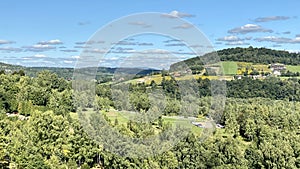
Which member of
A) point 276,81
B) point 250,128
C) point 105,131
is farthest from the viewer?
point 276,81

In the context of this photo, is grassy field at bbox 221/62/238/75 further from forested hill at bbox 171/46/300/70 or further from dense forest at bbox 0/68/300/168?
dense forest at bbox 0/68/300/168

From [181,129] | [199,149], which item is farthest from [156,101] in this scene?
[199,149]

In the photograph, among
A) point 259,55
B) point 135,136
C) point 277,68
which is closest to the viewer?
point 135,136

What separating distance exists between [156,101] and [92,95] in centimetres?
382

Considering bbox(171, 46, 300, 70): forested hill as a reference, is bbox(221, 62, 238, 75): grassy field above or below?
below

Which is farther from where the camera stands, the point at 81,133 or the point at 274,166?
the point at 81,133

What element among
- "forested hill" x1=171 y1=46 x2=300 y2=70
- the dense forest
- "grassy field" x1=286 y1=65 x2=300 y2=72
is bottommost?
the dense forest

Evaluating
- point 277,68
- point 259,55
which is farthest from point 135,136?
point 259,55

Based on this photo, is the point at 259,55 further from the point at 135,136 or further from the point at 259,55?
the point at 135,136

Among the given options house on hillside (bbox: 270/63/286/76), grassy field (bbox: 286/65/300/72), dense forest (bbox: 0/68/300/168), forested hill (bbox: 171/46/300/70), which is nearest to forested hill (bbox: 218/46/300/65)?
forested hill (bbox: 171/46/300/70)

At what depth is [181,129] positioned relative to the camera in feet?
57.3

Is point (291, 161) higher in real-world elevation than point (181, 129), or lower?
lower

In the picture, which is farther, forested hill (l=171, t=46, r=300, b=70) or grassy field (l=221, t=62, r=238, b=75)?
forested hill (l=171, t=46, r=300, b=70)

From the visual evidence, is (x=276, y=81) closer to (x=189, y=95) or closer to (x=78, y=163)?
(x=78, y=163)
